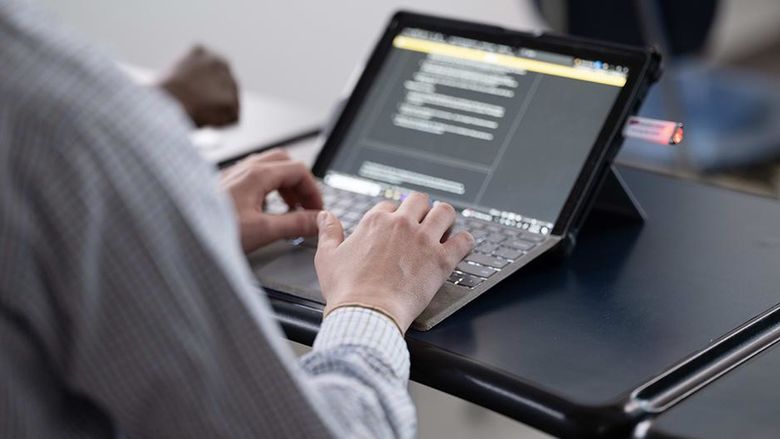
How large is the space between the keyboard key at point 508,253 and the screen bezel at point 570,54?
0.04 meters

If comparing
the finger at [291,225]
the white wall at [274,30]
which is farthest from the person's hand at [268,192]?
the white wall at [274,30]

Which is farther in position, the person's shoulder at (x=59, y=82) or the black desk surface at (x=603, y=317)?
the black desk surface at (x=603, y=317)

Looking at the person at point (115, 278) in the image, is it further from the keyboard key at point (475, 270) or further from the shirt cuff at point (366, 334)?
the keyboard key at point (475, 270)

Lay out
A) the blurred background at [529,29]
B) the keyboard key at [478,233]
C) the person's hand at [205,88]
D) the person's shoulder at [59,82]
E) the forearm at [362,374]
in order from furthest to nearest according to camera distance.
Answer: the blurred background at [529,29]
the person's hand at [205,88]
the keyboard key at [478,233]
the forearm at [362,374]
the person's shoulder at [59,82]

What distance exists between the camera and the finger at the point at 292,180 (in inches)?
40.6

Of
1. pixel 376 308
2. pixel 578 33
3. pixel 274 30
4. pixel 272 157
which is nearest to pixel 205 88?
pixel 272 157

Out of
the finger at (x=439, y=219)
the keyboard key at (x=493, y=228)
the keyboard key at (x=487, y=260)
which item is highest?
the finger at (x=439, y=219)

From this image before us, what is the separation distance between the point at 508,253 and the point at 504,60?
231mm

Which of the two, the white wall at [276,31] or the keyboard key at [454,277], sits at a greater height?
the keyboard key at [454,277]

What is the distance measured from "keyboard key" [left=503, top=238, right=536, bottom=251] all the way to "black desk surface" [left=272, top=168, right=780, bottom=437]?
0.07 feet

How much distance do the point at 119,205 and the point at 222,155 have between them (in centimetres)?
81

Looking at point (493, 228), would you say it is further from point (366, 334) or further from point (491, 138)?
point (366, 334)

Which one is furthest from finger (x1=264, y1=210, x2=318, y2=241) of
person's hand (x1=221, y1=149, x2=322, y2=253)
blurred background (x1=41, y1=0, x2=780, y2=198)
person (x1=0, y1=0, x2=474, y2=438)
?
blurred background (x1=41, y1=0, x2=780, y2=198)

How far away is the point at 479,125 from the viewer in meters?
1.07
